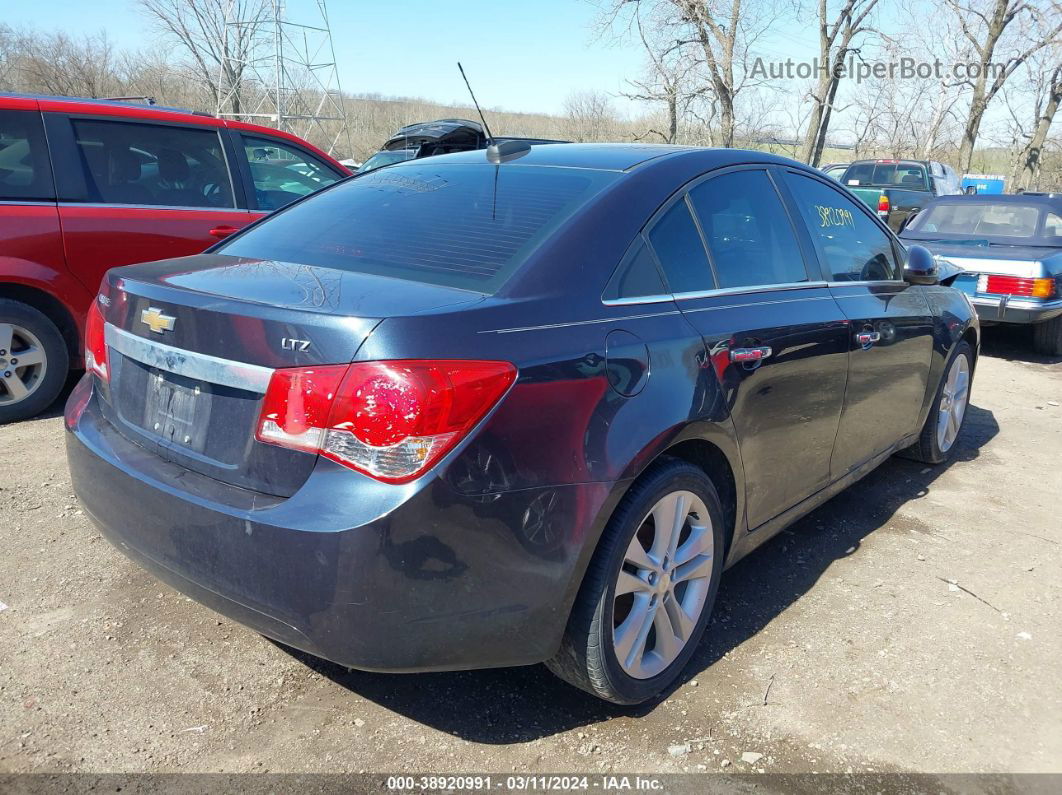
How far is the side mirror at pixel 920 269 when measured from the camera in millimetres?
4082

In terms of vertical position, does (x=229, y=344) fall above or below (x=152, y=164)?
below

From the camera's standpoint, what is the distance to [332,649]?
2.02 metres

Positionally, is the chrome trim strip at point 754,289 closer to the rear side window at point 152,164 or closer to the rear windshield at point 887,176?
the rear side window at point 152,164

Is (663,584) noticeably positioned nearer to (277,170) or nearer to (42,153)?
(42,153)

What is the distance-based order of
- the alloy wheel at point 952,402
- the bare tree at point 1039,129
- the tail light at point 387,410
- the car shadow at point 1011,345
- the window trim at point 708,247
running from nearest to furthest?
1. the tail light at point 387,410
2. the window trim at point 708,247
3. the alloy wheel at point 952,402
4. the car shadow at point 1011,345
5. the bare tree at point 1039,129

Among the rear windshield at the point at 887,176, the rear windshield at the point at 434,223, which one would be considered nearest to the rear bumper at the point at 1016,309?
the rear windshield at the point at 434,223

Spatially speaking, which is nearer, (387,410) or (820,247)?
(387,410)

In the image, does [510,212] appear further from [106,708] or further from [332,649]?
[106,708]

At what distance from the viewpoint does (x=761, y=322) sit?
2898 millimetres

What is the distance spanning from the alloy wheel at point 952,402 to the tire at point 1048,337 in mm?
3828

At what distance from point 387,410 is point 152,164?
4401mm

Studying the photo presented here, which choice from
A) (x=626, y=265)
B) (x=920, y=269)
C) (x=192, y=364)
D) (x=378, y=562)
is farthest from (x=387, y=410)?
(x=920, y=269)

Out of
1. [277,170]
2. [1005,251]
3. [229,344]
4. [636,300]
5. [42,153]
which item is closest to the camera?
[229,344]

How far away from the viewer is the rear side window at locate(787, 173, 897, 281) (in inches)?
139
